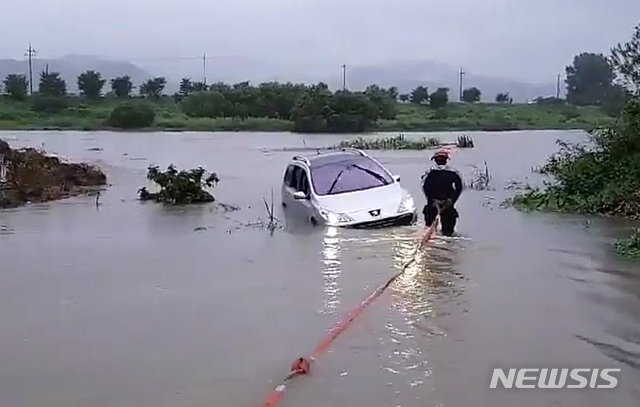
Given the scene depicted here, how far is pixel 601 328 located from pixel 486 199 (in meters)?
14.4

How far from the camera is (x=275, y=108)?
82938 millimetres

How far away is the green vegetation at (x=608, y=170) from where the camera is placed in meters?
18.2

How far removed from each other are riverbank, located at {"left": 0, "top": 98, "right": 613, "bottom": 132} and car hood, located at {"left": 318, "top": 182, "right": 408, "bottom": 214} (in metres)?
51.8

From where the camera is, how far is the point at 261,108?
82.8 m

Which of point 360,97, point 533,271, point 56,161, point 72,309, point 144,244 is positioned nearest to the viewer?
point 72,309

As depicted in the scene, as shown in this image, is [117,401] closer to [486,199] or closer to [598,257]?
[598,257]

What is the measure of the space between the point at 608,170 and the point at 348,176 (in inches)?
248

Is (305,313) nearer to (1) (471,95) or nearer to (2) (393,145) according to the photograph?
(2) (393,145)

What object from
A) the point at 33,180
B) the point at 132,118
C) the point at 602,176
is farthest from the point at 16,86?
the point at 602,176

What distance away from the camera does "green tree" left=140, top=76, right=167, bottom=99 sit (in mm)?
97312

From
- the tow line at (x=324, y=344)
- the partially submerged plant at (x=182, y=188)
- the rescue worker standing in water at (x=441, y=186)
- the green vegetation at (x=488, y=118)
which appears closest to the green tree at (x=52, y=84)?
the green vegetation at (x=488, y=118)

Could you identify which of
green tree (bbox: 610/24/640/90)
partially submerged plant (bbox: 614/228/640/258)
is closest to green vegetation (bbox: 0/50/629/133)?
green tree (bbox: 610/24/640/90)

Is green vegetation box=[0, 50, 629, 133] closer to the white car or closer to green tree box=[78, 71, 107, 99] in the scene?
green tree box=[78, 71, 107, 99]

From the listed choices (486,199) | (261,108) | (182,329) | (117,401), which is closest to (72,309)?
(182,329)
